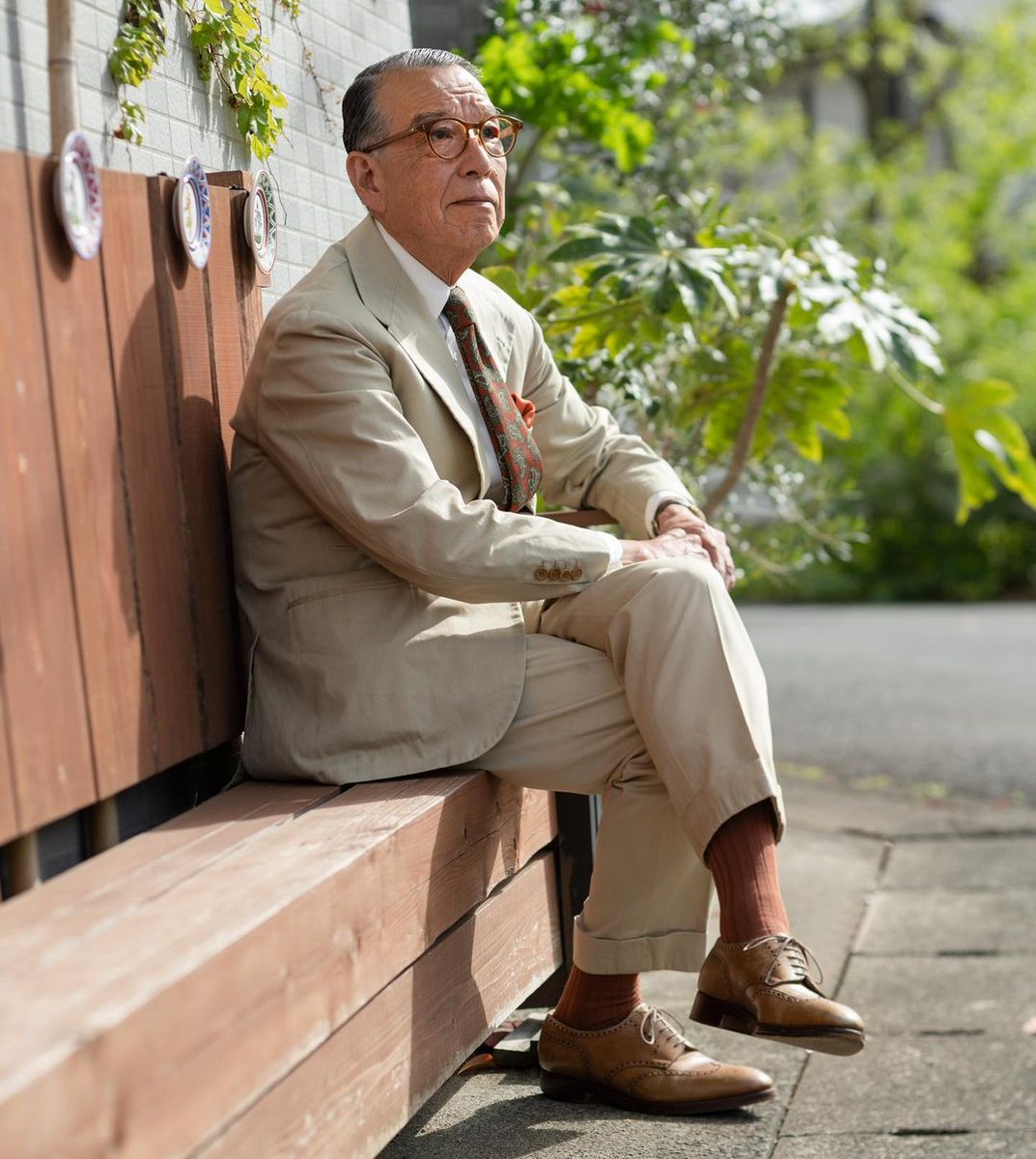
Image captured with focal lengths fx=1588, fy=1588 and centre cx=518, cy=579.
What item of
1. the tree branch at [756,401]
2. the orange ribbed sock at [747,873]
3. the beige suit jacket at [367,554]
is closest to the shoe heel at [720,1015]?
the orange ribbed sock at [747,873]

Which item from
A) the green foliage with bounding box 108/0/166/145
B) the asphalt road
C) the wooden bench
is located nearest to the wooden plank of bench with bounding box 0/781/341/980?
the wooden bench

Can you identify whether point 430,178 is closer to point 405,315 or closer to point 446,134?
point 446,134

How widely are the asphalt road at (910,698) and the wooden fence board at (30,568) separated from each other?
4338mm

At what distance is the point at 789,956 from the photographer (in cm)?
239

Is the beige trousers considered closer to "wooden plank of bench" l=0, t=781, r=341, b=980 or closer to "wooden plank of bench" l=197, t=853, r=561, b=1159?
"wooden plank of bench" l=197, t=853, r=561, b=1159

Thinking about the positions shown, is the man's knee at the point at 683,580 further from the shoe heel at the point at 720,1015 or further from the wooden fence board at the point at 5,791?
the wooden fence board at the point at 5,791

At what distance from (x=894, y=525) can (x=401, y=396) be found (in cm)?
1229

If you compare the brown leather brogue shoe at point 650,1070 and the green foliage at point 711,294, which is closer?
the brown leather brogue shoe at point 650,1070

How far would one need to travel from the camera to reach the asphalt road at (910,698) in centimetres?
614

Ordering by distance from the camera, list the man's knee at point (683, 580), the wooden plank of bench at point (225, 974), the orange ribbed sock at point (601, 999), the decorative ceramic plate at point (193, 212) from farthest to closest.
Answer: the orange ribbed sock at point (601, 999) → the man's knee at point (683, 580) → the decorative ceramic plate at point (193, 212) → the wooden plank of bench at point (225, 974)

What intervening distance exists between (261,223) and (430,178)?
0.29 metres

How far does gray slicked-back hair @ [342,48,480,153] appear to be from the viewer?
265cm

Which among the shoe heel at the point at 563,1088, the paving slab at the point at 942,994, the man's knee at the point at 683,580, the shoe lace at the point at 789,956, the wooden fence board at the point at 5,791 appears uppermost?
the man's knee at the point at 683,580

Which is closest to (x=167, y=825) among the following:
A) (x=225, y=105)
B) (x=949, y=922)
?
(x=225, y=105)
